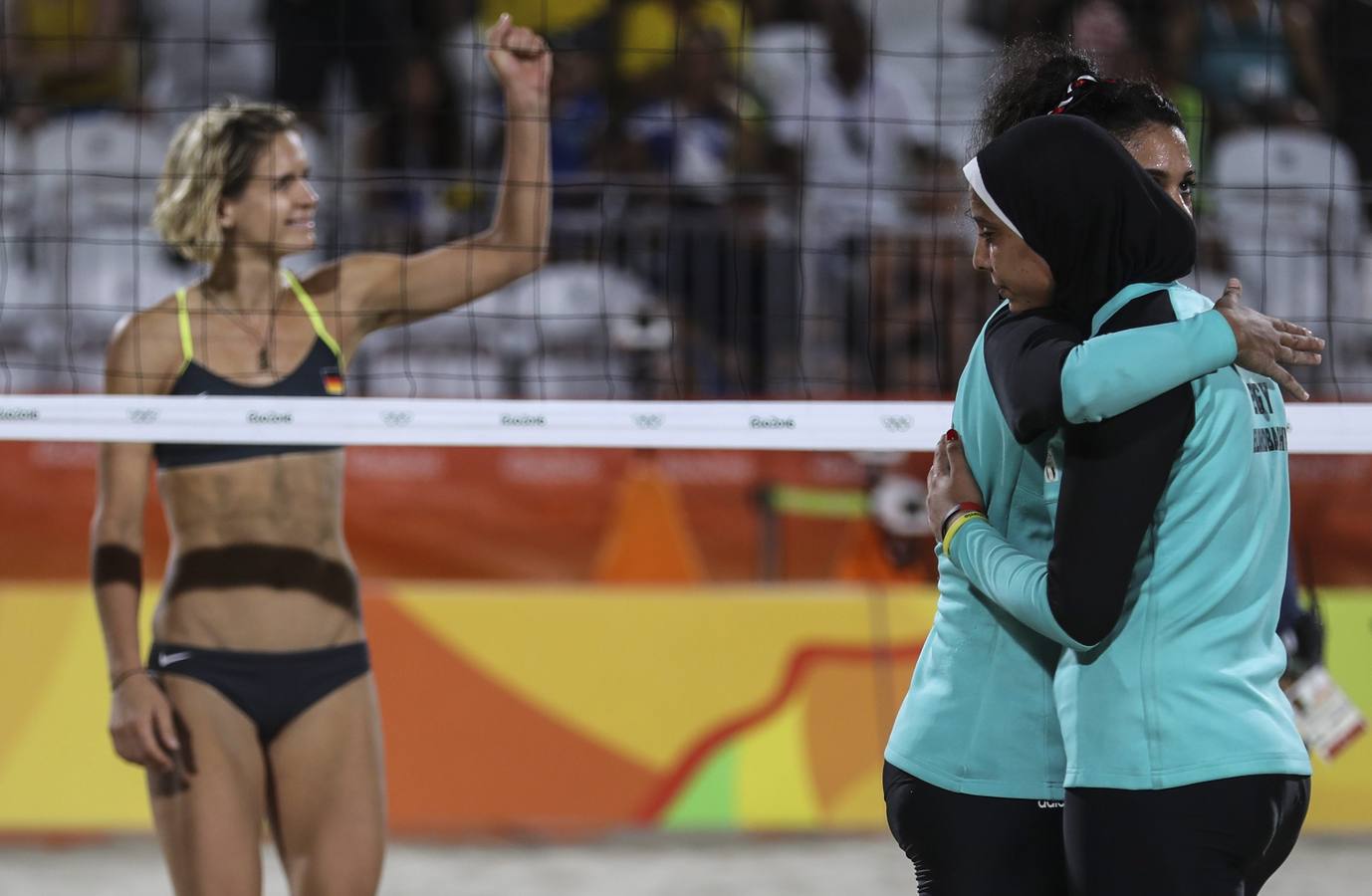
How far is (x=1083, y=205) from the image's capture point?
1.82 m

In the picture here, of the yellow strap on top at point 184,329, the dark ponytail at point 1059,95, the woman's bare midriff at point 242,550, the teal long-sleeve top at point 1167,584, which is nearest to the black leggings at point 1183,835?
the teal long-sleeve top at point 1167,584

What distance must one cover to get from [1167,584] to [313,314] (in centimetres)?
204

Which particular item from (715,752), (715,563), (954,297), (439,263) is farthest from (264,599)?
(954,297)

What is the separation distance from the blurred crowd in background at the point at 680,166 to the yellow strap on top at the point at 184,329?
309 centimetres

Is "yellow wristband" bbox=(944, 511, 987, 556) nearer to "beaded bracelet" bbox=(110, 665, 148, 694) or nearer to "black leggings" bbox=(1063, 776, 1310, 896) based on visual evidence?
"black leggings" bbox=(1063, 776, 1310, 896)

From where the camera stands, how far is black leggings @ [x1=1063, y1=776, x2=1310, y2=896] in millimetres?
1826

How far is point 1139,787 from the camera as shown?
1854 mm

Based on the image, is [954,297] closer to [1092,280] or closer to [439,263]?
[439,263]

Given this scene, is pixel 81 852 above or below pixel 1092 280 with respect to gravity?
below

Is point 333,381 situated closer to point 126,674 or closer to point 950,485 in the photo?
point 126,674

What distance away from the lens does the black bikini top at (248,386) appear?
3.14 meters

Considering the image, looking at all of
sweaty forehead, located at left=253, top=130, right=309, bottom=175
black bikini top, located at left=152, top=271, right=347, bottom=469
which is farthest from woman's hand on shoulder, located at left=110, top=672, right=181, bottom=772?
sweaty forehead, located at left=253, top=130, right=309, bottom=175

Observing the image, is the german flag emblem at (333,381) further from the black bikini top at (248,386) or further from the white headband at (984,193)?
the white headband at (984,193)

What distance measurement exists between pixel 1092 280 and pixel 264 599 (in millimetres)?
1899
